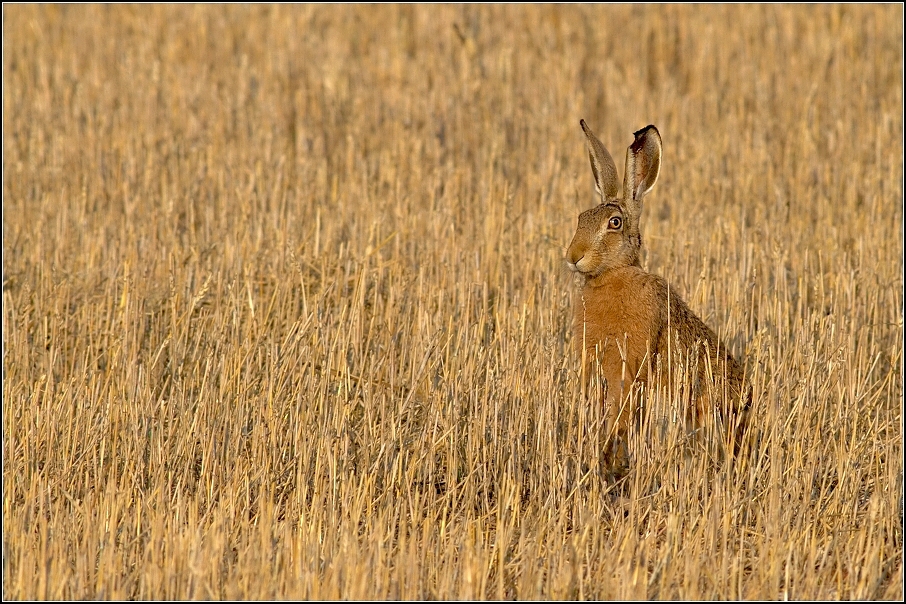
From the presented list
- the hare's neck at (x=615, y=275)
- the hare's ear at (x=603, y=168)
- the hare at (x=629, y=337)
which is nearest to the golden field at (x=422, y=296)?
the hare at (x=629, y=337)

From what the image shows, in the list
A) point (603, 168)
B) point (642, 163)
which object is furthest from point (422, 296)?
point (642, 163)

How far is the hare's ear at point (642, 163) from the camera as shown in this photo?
5.11 metres

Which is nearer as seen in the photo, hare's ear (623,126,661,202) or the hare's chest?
the hare's chest

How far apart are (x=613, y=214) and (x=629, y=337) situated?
506 millimetres

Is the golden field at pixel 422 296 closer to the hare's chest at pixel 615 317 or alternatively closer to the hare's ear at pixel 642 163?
the hare's chest at pixel 615 317

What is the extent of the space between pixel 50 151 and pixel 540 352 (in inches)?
198

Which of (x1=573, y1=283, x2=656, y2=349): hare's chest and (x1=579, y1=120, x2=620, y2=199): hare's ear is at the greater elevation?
(x1=579, y1=120, x2=620, y2=199): hare's ear

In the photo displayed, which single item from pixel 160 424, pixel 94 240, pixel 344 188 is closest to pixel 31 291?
pixel 94 240

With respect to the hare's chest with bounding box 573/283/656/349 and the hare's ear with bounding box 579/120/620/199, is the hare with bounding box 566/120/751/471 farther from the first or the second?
the hare's ear with bounding box 579/120/620/199

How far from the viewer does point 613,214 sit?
493cm

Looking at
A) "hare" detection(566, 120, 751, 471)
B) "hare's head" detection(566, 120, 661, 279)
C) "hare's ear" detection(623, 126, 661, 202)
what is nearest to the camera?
"hare" detection(566, 120, 751, 471)

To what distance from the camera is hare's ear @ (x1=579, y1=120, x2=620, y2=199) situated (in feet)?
16.8

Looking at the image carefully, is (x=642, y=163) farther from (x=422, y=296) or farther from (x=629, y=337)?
(x=422, y=296)

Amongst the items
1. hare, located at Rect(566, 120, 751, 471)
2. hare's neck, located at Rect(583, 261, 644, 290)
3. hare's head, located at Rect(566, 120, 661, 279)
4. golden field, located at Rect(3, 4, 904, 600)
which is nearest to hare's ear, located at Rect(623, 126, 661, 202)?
hare's head, located at Rect(566, 120, 661, 279)
